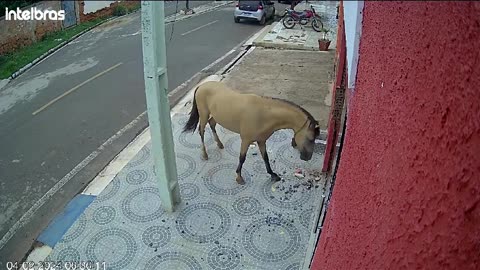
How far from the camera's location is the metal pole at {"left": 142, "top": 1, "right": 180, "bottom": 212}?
4.18 metres

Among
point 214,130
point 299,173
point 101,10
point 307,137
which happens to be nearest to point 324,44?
point 214,130

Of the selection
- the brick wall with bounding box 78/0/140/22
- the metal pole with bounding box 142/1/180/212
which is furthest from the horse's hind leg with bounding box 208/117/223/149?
the brick wall with bounding box 78/0/140/22

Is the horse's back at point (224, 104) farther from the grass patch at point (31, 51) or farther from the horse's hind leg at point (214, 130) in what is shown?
the grass patch at point (31, 51)

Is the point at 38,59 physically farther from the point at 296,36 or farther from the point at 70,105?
the point at 296,36

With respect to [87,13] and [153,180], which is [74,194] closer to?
[153,180]

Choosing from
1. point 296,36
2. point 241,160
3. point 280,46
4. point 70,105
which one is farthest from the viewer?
point 296,36

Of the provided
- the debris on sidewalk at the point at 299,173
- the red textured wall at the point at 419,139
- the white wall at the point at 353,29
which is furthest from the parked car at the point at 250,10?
the red textured wall at the point at 419,139

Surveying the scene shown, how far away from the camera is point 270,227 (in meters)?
5.29

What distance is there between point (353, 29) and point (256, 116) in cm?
350

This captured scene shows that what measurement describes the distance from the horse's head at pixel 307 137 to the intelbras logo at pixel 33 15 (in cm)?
762

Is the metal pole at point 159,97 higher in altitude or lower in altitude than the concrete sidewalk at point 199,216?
higher

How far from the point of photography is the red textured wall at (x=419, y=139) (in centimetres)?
147

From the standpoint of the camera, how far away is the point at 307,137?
5.30m

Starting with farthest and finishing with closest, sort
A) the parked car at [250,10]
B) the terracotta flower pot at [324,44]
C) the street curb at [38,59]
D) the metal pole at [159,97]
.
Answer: the parked car at [250,10] < the terracotta flower pot at [324,44] < the street curb at [38,59] < the metal pole at [159,97]
